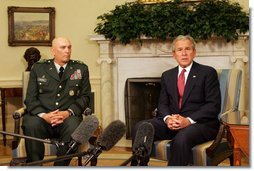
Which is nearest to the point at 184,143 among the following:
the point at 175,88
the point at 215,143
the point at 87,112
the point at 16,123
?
the point at 215,143

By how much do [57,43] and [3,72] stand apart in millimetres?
1679

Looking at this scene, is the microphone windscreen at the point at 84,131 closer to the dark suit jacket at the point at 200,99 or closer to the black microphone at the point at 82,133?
the black microphone at the point at 82,133

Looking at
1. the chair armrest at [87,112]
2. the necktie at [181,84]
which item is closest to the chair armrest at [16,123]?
the chair armrest at [87,112]

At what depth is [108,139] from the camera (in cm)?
122

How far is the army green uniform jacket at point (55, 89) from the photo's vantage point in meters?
3.04

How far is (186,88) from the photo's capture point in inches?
111

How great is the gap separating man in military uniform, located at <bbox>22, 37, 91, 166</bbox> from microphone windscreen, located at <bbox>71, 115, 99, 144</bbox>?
1.64 metres

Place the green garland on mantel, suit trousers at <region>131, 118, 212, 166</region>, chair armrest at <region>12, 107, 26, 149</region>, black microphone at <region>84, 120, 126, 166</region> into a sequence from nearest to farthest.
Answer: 1. black microphone at <region>84, 120, 126, 166</region>
2. suit trousers at <region>131, 118, 212, 166</region>
3. chair armrest at <region>12, 107, 26, 149</region>
4. the green garland on mantel

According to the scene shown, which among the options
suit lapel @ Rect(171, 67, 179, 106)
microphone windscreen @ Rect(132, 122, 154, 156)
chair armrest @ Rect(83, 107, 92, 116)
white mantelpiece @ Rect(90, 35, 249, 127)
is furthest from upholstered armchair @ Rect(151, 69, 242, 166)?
microphone windscreen @ Rect(132, 122, 154, 156)

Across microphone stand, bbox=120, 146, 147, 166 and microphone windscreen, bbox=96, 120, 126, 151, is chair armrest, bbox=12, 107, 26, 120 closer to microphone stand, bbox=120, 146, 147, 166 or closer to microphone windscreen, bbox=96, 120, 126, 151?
microphone windscreen, bbox=96, 120, 126, 151

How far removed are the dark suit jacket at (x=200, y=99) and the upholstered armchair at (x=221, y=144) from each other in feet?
0.28

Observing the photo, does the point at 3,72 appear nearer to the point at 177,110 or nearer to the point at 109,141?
the point at 177,110

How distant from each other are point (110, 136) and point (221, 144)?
162 centimetres

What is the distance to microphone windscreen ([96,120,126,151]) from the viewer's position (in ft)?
3.93
